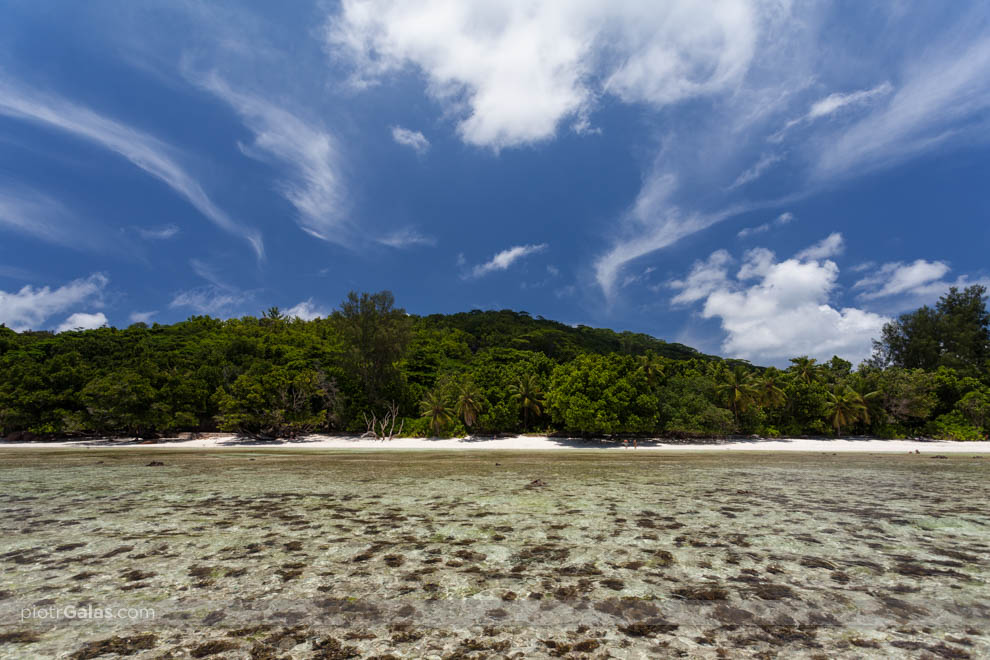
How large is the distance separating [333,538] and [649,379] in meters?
51.6

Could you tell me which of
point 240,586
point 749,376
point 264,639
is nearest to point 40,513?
point 240,586

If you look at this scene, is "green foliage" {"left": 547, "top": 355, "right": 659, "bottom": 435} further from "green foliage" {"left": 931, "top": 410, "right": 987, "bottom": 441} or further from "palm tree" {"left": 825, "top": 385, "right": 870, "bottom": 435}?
"green foliage" {"left": 931, "top": 410, "right": 987, "bottom": 441}

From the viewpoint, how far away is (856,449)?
43.3 metres

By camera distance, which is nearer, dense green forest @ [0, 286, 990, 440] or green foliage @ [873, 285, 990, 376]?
dense green forest @ [0, 286, 990, 440]

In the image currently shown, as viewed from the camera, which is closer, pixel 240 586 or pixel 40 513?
pixel 240 586

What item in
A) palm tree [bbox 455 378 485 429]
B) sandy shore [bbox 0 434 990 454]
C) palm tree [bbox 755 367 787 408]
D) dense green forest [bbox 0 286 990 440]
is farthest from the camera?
palm tree [bbox 755 367 787 408]

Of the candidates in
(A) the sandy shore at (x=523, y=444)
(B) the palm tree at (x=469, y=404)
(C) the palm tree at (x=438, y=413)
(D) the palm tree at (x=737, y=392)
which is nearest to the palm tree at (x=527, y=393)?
(A) the sandy shore at (x=523, y=444)

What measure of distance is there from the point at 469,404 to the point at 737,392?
105 ft

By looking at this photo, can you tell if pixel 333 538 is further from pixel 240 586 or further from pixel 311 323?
pixel 311 323

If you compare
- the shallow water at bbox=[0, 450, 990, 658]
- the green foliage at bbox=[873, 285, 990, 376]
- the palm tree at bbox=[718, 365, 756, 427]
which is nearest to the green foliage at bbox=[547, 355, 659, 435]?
the palm tree at bbox=[718, 365, 756, 427]

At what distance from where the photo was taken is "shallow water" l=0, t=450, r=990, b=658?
2.75 meters

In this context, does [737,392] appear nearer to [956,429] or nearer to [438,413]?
[956,429]

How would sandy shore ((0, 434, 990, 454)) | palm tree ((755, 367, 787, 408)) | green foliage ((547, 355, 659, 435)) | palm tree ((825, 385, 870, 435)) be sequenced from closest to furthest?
green foliage ((547, 355, 659, 435))
sandy shore ((0, 434, 990, 454))
palm tree ((825, 385, 870, 435))
palm tree ((755, 367, 787, 408))

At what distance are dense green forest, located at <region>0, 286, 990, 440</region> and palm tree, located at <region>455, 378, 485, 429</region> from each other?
17 centimetres
